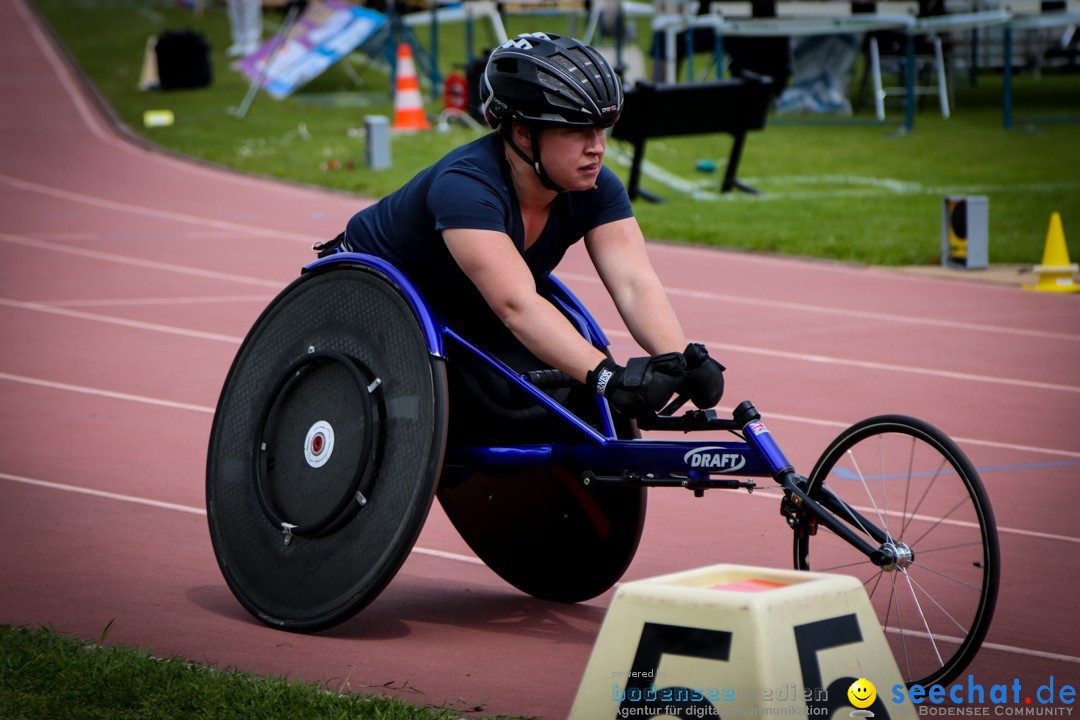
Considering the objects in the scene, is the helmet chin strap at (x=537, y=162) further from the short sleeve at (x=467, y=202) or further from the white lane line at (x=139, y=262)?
the white lane line at (x=139, y=262)

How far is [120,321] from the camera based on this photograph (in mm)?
10984

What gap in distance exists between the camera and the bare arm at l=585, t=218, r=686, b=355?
4930mm

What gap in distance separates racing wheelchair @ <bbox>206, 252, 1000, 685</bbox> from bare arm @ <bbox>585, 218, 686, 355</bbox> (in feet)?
0.85

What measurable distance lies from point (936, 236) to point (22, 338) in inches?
310

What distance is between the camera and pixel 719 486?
449 centimetres

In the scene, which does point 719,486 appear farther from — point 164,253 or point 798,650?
point 164,253

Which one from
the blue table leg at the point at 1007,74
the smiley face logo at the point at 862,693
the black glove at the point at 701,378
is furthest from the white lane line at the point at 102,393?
the blue table leg at the point at 1007,74

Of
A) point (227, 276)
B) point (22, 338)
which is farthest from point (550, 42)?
point (227, 276)

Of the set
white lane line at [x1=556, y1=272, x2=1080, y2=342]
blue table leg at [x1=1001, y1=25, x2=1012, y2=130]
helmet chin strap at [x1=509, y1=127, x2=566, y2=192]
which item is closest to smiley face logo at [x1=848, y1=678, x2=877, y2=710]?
helmet chin strap at [x1=509, y1=127, x2=566, y2=192]

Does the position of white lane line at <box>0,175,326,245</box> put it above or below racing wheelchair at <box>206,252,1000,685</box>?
below

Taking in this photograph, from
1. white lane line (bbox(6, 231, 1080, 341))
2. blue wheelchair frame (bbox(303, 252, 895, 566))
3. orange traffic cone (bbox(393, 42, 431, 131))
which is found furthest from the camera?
orange traffic cone (bbox(393, 42, 431, 131))

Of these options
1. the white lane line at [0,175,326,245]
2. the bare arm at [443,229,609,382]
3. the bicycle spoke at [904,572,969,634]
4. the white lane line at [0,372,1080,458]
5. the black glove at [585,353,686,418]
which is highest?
the bare arm at [443,229,609,382]

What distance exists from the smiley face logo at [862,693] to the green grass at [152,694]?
115 cm

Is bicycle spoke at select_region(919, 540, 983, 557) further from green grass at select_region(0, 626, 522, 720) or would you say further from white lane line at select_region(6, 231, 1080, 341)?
white lane line at select_region(6, 231, 1080, 341)
